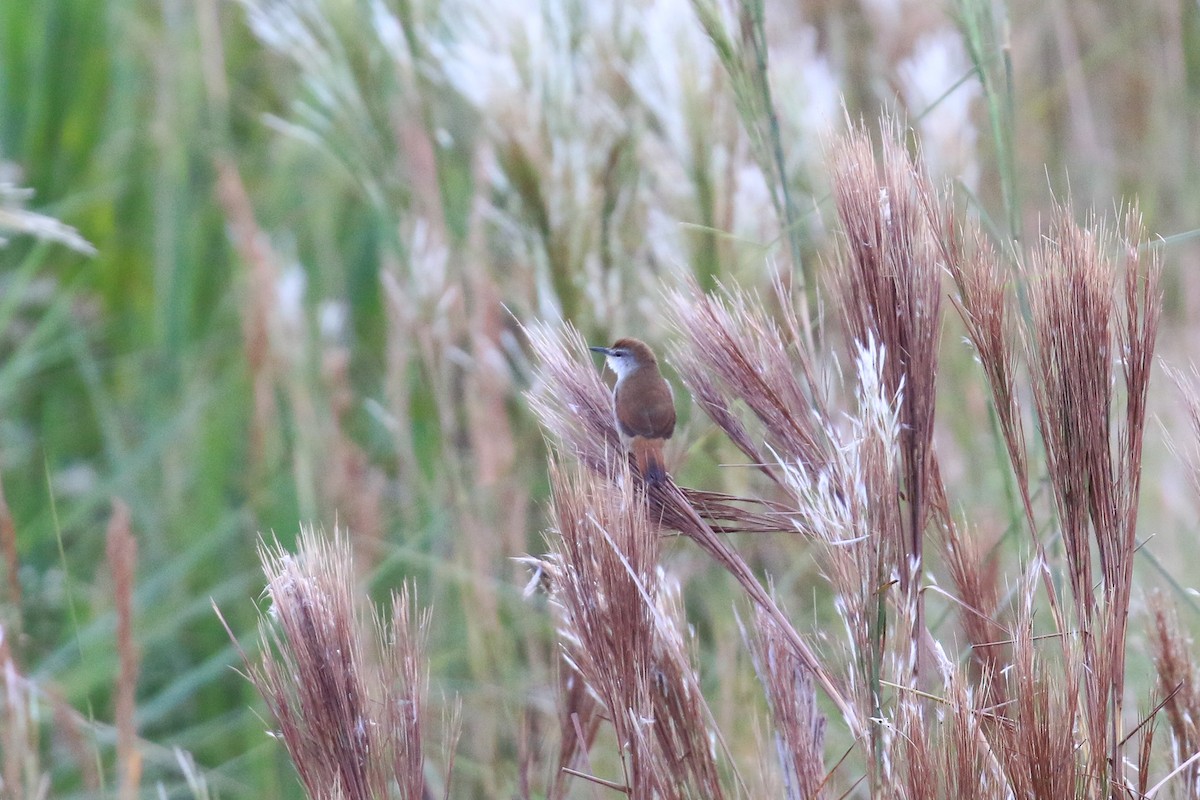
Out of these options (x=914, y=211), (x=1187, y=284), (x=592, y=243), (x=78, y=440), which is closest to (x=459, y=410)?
(x=592, y=243)

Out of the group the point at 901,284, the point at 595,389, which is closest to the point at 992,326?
the point at 901,284

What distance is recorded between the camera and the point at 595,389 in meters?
0.90

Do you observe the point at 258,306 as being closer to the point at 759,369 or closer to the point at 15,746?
the point at 15,746

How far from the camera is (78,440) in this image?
2498 millimetres

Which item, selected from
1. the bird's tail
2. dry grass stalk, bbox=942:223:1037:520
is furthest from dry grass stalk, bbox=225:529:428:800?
dry grass stalk, bbox=942:223:1037:520

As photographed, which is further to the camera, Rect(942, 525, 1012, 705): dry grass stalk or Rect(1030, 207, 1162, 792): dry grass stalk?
Rect(942, 525, 1012, 705): dry grass stalk

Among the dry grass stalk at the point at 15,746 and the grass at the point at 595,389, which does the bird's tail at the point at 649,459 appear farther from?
the dry grass stalk at the point at 15,746

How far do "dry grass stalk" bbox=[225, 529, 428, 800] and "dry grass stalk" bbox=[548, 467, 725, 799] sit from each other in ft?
0.45

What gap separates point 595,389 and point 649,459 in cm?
16

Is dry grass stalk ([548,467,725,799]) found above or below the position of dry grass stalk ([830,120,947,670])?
below

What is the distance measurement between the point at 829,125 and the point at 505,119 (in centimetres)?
84

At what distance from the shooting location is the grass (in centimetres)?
79

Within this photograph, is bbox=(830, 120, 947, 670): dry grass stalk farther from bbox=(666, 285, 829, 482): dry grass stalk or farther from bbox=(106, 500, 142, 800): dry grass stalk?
bbox=(106, 500, 142, 800): dry grass stalk

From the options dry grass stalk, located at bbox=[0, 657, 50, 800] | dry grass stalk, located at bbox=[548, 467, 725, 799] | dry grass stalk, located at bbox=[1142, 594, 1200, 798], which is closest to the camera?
dry grass stalk, located at bbox=[548, 467, 725, 799]
